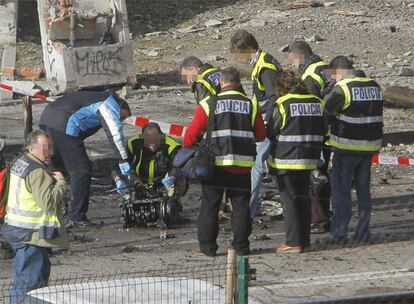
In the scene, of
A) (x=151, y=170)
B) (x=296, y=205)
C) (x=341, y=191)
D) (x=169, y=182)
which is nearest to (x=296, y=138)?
(x=296, y=205)

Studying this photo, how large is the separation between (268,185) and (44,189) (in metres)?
6.57

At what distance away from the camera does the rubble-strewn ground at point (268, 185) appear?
1122 cm

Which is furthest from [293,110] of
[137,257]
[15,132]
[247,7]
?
[247,7]

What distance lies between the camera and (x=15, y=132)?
62.5 ft

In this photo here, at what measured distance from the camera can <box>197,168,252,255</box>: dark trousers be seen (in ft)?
37.7

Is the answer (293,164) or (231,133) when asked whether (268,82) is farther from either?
(231,133)

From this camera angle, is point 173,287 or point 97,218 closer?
point 173,287

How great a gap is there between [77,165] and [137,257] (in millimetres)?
→ 1555

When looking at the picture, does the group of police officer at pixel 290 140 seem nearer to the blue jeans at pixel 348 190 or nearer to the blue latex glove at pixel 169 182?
the blue jeans at pixel 348 190

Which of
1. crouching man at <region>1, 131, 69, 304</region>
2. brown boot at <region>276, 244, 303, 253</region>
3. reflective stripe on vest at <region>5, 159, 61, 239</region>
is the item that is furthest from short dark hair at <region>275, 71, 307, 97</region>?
reflective stripe on vest at <region>5, 159, 61, 239</region>

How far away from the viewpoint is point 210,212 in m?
11.6

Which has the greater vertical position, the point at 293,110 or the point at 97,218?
the point at 293,110

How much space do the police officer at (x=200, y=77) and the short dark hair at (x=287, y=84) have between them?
0.99 meters

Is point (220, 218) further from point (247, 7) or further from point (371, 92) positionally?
point (247, 7)
